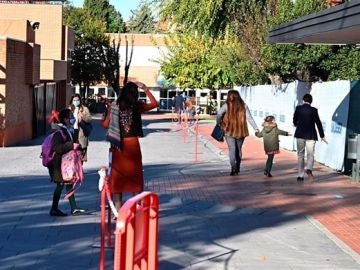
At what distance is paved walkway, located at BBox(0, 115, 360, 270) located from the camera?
8.02 m

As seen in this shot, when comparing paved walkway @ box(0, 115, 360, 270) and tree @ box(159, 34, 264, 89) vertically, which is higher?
tree @ box(159, 34, 264, 89)

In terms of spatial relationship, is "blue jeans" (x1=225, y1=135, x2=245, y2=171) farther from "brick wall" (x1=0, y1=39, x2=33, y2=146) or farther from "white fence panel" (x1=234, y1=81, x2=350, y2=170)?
"brick wall" (x1=0, y1=39, x2=33, y2=146)

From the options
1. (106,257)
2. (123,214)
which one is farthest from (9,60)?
(123,214)

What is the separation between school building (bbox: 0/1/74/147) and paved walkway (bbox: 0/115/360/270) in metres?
6.92

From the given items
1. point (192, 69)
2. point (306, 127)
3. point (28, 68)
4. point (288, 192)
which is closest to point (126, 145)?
point (288, 192)

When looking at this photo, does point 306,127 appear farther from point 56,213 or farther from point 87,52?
point 87,52

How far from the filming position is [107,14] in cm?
10719

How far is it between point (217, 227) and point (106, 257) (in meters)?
2.37

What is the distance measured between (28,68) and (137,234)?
890 inches

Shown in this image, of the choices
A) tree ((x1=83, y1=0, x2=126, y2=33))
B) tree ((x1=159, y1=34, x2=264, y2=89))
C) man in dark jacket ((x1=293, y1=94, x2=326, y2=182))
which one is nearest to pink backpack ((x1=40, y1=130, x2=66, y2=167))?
man in dark jacket ((x1=293, y1=94, x2=326, y2=182))

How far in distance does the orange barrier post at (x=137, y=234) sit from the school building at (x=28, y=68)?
19.0 meters

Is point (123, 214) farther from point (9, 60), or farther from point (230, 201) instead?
point (9, 60)

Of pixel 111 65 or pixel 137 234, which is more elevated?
pixel 111 65

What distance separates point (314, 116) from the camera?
574 inches
